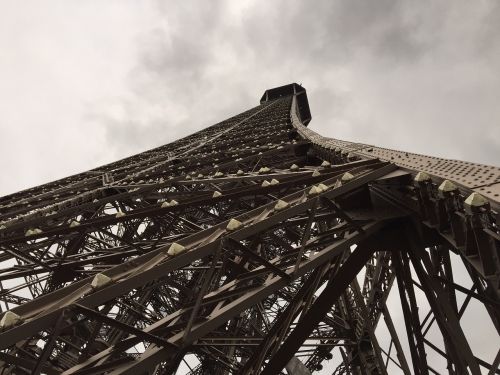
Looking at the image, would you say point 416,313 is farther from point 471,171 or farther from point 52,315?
point 52,315

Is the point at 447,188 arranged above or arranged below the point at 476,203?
above

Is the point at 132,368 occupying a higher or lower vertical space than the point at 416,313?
lower

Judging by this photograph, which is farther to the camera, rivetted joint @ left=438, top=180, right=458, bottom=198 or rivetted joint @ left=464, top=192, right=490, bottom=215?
rivetted joint @ left=438, top=180, right=458, bottom=198

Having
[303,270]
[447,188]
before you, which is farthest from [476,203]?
[303,270]

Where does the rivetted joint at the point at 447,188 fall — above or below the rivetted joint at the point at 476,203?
above

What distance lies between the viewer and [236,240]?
4238mm

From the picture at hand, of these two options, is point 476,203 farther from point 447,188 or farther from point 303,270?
point 303,270

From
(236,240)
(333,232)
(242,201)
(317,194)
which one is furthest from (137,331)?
(242,201)

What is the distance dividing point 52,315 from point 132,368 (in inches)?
24.5

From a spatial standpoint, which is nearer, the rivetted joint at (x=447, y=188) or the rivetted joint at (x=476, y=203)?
the rivetted joint at (x=476, y=203)

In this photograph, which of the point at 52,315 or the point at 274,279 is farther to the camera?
the point at 274,279

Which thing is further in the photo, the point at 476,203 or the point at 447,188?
the point at 447,188

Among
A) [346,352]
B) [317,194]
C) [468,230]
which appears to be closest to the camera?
[468,230]

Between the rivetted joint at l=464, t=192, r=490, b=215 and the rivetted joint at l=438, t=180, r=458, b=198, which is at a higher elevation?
the rivetted joint at l=438, t=180, r=458, b=198
